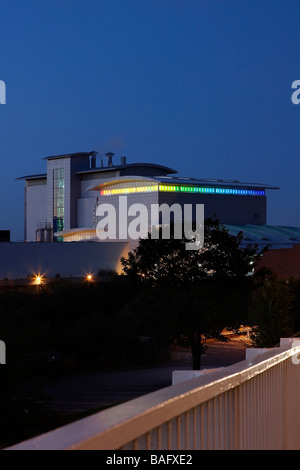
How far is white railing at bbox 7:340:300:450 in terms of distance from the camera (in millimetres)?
2443

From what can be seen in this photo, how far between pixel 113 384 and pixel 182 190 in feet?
218

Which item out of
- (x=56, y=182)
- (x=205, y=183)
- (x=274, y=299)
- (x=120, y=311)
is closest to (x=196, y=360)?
(x=274, y=299)

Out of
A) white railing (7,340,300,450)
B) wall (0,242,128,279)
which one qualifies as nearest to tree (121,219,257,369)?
wall (0,242,128,279)

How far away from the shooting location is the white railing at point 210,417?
96.2 inches

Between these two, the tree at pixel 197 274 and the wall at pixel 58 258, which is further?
the wall at pixel 58 258

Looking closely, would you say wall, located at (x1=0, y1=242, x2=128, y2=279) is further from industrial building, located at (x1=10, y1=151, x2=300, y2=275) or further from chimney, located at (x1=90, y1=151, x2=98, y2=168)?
chimney, located at (x1=90, y1=151, x2=98, y2=168)

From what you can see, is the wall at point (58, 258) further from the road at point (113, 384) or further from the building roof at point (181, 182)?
the road at point (113, 384)

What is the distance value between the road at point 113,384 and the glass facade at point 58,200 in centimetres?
6801

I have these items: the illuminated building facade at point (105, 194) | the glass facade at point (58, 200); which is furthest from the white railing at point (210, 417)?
the glass facade at point (58, 200)

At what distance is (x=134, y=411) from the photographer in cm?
274

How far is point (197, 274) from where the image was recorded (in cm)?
5247

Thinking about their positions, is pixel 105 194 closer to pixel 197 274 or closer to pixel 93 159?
pixel 93 159

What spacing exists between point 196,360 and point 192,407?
4501cm
